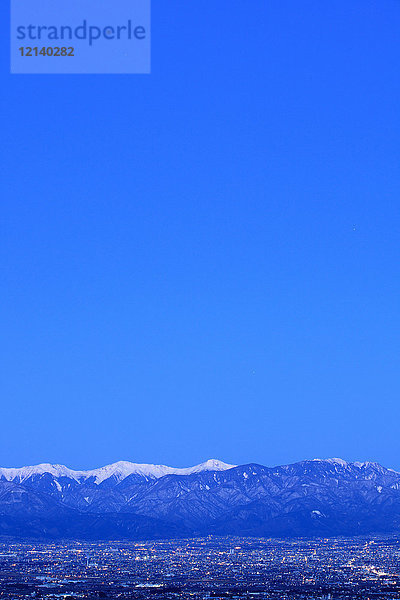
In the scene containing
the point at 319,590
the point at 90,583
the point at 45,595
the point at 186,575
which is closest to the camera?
the point at 45,595

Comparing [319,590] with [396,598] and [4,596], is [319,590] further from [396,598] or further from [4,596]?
[4,596]

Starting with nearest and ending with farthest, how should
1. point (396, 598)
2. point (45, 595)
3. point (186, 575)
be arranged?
point (396, 598), point (45, 595), point (186, 575)

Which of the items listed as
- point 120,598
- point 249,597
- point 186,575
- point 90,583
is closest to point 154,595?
point 120,598

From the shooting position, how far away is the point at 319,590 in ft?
528

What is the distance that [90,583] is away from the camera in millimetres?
175375

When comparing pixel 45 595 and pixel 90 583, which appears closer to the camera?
pixel 45 595

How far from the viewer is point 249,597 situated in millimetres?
146125

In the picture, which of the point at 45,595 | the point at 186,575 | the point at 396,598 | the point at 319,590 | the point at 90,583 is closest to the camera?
the point at 396,598

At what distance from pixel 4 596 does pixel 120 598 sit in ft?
62.3

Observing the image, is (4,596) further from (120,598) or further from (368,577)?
(368,577)

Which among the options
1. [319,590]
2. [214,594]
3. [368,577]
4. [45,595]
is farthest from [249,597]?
[368,577]

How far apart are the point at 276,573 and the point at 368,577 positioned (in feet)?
76.0

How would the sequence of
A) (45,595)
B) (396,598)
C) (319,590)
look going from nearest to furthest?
(396,598) < (45,595) < (319,590)

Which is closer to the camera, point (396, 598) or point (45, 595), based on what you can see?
point (396, 598)
